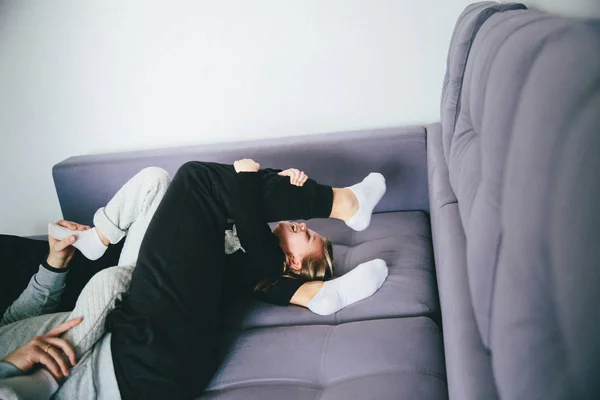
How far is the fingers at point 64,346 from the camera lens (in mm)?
1167

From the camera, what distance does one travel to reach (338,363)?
1195 millimetres

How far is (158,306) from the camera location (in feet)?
4.03

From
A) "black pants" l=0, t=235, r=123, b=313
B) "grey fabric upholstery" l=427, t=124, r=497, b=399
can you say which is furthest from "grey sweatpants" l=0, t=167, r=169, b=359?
"grey fabric upholstery" l=427, t=124, r=497, b=399

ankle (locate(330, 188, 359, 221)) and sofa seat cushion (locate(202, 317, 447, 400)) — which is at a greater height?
ankle (locate(330, 188, 359, 221))

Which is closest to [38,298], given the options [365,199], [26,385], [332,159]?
[26,385]

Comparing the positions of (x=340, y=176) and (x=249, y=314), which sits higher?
(x=340, y=176)

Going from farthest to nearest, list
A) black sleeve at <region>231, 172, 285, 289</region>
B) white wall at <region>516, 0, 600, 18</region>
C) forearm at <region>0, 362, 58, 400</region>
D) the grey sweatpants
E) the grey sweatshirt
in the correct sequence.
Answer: black sleeve at <region>231, 172, 285, 289</region> → the grey sweatpants → the grey sweatshirt → forearm at <region>0, 362, 58, 400</region> → white wall at <region>516, 0, 600, 18</region>

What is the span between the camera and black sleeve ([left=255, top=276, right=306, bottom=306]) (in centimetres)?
145

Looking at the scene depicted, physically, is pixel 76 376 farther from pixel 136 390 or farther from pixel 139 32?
pixel 139 32

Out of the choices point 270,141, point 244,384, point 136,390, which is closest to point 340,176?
point 270,141

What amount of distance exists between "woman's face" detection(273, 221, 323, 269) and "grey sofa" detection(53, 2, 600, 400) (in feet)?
0.45

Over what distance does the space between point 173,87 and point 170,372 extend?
133cm

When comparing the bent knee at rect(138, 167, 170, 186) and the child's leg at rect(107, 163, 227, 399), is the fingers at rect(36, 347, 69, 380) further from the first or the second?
the bent knee at rect(138, 167, 170, 186)

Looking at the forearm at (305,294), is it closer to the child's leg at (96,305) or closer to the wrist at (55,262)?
the child's leg at (96,305)
